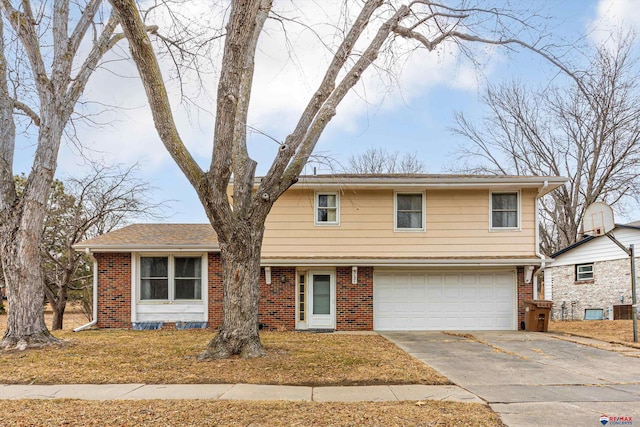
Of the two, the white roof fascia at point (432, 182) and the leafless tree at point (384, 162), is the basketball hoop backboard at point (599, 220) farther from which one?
the leafless tree at point (384, 162)

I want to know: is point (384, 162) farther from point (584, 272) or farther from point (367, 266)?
point (367, 266)

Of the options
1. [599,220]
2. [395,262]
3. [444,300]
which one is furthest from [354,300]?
[599,220]

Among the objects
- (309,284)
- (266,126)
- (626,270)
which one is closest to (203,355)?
(266,126)

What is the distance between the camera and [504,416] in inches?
193

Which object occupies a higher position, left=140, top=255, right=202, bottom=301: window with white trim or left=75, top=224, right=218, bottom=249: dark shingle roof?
left=75, top=224, right=218, bottom=249: dark shingle roof

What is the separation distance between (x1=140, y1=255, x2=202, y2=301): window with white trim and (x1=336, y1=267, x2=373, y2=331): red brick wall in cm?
412

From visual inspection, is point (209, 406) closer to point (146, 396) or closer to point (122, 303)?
point (146, 396)

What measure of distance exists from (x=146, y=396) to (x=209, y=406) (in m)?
1.07

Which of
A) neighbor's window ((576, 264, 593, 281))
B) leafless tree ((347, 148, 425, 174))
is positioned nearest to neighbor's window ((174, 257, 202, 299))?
neighbor's window ((576, 264, 593, 281))

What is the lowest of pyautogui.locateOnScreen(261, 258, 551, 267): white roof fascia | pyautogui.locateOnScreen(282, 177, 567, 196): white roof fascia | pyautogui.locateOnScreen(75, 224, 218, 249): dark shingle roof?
pyautogui.locateOnScreen(261, 258, 551, 267): white roof fascia

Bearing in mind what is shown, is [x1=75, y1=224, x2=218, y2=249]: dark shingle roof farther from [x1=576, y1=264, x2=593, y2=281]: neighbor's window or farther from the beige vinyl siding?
[x1=576, y1=264, x2=593, y2=281]: neighbor's window

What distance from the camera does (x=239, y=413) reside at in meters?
4.88

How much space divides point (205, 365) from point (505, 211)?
996cm

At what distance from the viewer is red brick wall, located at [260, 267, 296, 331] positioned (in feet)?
43.3
